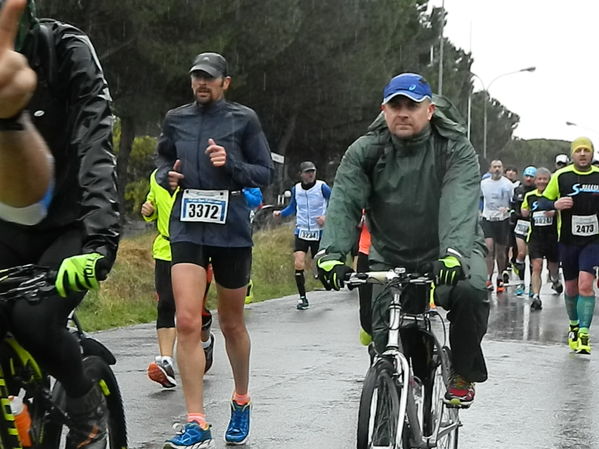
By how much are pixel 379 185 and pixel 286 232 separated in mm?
Result: 18725

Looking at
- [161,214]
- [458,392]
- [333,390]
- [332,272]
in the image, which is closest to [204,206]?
[332,272]

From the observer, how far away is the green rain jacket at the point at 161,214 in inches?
353

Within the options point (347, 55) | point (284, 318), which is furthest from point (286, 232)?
point (347, 55)

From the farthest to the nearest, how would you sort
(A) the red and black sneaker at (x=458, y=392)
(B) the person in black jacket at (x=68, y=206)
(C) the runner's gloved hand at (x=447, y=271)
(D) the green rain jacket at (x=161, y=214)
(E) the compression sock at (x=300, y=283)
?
(E) the compression sock at (x=300, y=283) < (D) the green rain jacket at (x=161, y=214) < (A) the red and black sneaker at (x=458, y=392) < (C) the runner's gloved hand at (x=447, y=271) < (B) the person in black jacket at (x=68, y=206)

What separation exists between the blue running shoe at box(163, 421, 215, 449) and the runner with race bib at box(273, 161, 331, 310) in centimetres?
930

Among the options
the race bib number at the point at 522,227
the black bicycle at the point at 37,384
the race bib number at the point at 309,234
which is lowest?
the black bicycle at the point at 37,384

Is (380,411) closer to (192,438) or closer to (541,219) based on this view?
(192,438)

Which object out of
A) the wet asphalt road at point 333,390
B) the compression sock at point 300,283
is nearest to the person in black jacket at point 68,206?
the wet asphalt road at point 333,390

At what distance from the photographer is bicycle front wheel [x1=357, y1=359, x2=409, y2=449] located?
4.63 meters

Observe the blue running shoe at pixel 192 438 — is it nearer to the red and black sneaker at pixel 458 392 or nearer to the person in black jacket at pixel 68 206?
the red and black sneaker at pixel 458 392

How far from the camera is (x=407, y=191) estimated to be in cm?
540

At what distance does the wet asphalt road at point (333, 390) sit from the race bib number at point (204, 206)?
128 cm

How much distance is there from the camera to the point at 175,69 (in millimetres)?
27609

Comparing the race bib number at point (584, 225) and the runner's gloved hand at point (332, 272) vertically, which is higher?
the race bib number at point (584, 225)
